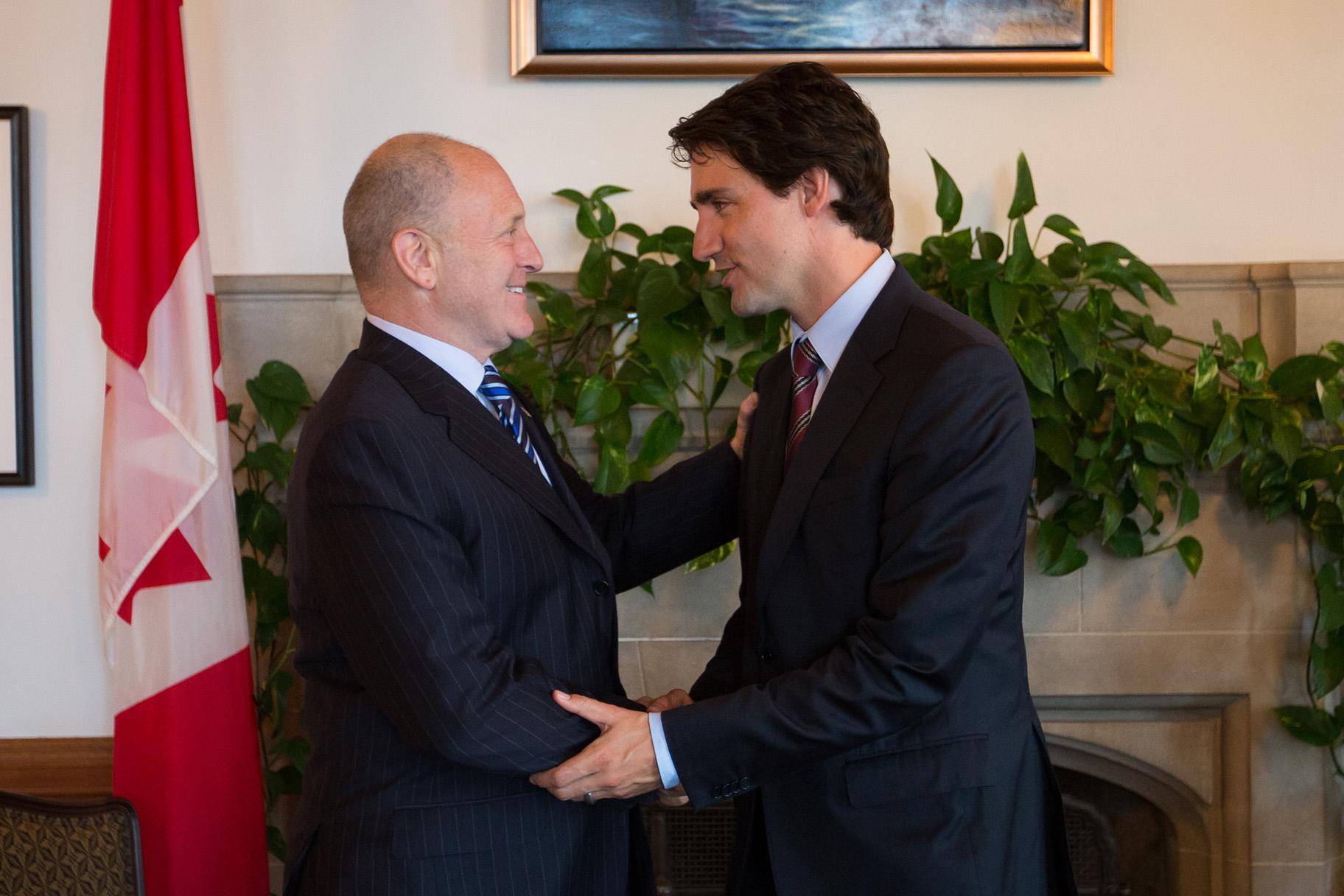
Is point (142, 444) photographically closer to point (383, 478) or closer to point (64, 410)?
point (64, 410)

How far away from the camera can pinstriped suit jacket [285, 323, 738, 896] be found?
1.46m

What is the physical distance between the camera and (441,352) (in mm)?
1669

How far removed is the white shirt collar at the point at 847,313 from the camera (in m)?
1.69

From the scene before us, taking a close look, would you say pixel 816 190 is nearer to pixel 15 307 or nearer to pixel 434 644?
pixel 434 644

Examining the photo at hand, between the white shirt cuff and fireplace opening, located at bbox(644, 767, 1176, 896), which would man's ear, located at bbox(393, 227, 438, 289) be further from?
fireplace opening, located at bbox(644, 767, 1176, 896)

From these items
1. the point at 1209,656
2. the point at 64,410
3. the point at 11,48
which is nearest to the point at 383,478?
the point at 64,410

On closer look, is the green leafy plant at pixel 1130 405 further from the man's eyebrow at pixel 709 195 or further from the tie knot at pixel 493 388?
the tie knot at pixel 493 388

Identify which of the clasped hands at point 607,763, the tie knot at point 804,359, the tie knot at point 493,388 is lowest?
the clasped hands at point 607,763

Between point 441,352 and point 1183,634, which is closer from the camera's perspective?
point 441,352

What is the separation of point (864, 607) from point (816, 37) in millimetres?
1499

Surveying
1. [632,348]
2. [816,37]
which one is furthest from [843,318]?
[816,37]

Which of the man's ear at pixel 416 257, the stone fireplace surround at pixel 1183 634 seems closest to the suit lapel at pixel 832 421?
the man's ear at pixel 416 257

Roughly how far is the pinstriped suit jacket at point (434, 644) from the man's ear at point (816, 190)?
21.2 inches

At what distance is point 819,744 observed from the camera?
4.95 ft
